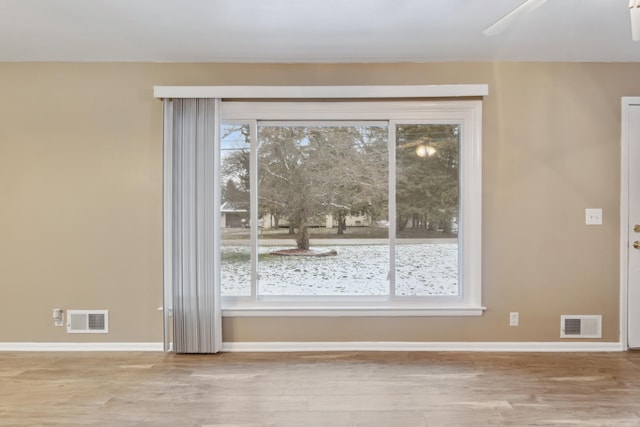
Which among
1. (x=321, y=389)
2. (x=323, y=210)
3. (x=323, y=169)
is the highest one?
(x=323, y=169)

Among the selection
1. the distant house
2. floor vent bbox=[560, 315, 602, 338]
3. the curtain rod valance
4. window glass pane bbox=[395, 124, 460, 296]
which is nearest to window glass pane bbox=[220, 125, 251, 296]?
the distant house

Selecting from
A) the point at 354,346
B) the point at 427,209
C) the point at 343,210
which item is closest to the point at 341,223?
the point at 343,210

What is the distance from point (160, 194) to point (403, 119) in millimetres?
2063

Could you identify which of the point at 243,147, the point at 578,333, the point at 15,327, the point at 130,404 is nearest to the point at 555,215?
the point at 578,333

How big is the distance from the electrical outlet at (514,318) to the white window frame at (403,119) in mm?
252

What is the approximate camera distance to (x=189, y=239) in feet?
10.2

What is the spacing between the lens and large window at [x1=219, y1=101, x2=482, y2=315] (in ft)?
10.5

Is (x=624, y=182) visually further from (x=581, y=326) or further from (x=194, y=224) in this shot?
(x=194, y=224)

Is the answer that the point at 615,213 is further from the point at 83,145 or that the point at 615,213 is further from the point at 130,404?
the point at 83,145

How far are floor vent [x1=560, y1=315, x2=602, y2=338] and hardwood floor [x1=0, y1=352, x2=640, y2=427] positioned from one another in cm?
16

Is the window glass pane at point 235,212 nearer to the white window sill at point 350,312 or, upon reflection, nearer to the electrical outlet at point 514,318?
the white window sill at point 350,312

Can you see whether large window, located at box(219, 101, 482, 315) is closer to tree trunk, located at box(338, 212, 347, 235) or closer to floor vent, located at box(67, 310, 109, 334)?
tree trunk, located at box(338, 212, 347, 235)

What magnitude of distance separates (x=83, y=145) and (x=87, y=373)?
5.72ft

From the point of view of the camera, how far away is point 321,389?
8.34 feet
